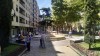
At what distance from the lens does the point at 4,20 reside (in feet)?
60.3

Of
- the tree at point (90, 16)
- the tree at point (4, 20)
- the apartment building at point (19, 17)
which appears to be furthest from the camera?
the apartment building at point (19, 17)

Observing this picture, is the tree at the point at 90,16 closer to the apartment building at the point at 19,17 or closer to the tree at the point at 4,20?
the tree at the point at 4,20

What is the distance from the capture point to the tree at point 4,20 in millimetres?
17922

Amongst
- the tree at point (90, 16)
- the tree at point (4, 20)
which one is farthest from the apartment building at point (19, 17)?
the tree at point (4, 20)

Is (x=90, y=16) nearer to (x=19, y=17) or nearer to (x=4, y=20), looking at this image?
(x=4, y=20)

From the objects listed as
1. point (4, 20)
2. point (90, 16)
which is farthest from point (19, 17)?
point (4, 20)

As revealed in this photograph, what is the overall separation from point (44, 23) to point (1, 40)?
70.8 meters

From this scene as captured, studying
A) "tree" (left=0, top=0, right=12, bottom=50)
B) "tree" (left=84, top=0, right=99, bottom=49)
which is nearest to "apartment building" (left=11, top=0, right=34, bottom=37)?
"tree" (left=84, top=0, right=99, bottom=49)

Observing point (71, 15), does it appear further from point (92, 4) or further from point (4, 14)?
point (4, 14)

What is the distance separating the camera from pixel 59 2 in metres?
68.9

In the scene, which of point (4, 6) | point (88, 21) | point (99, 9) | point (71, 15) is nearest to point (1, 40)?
point (4, 6)

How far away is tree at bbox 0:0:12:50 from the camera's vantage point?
706 inches

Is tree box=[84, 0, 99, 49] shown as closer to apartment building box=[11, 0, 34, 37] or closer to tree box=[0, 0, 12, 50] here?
tree box=[0, 0, 12, 50]

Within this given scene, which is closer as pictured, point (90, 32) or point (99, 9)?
point (90, 32)
